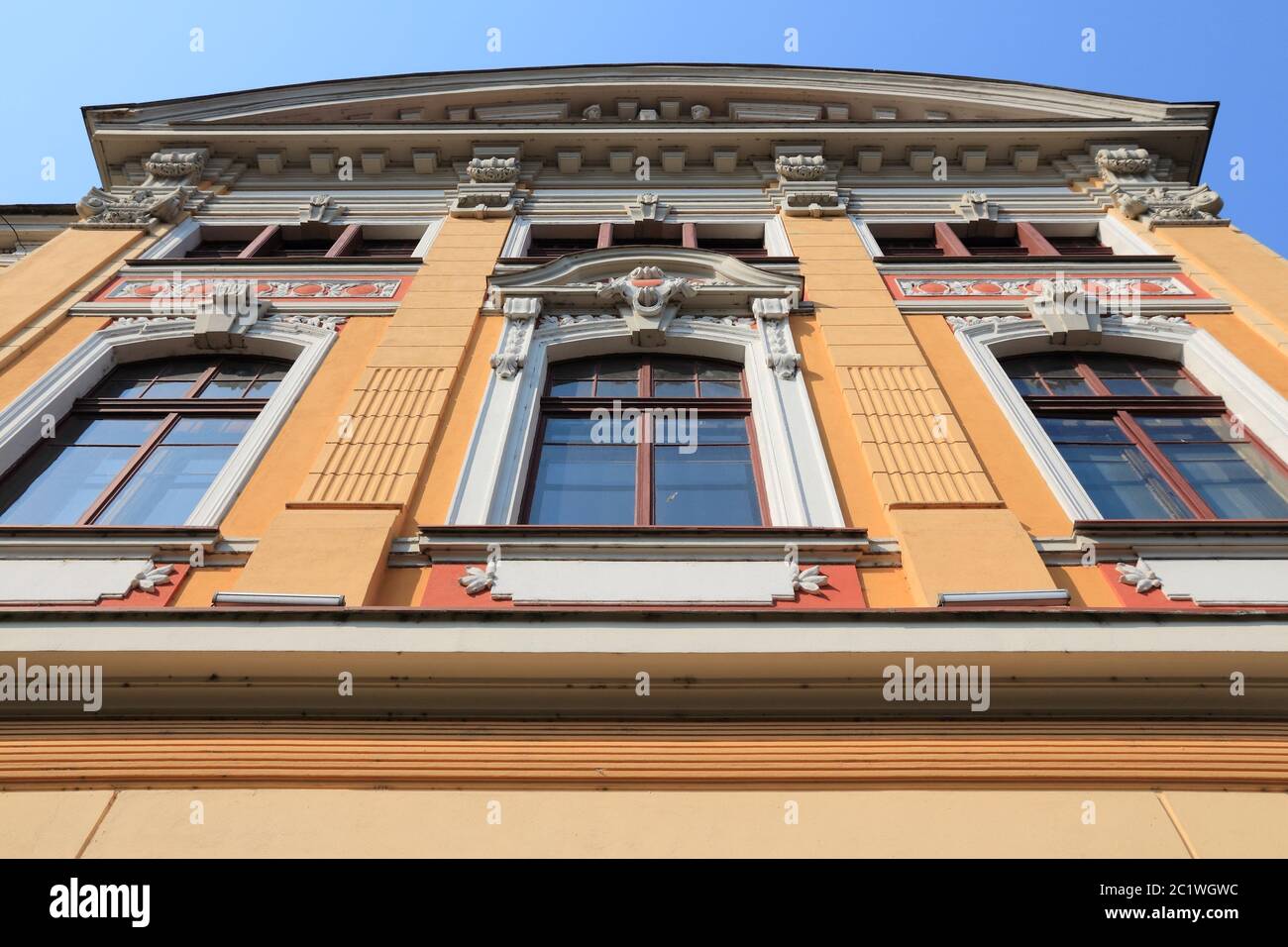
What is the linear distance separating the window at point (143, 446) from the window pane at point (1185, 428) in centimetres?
778

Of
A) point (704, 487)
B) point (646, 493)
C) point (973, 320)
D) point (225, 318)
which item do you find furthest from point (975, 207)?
point (225, 318)

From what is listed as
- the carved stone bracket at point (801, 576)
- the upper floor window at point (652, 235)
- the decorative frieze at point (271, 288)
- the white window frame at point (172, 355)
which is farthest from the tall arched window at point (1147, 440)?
the decorative frieze at point (271, 288)

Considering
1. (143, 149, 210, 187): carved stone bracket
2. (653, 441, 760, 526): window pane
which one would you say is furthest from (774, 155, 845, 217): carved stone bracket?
(143, 149, 210, 187): carved stone bracket

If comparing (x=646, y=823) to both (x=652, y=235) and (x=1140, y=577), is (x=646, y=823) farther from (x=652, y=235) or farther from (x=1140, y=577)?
(x=652, y=235)

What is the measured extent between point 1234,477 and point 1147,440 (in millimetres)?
702

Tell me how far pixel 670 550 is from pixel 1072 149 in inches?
428

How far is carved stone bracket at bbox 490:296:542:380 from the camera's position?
28.6ft

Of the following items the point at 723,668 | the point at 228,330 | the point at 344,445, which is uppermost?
the point at 228,330

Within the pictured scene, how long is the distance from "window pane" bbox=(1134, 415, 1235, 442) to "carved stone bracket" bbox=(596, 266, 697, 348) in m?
4.36

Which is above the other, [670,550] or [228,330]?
[228,330]

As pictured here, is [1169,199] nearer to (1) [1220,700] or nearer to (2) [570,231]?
(2) [570,231]

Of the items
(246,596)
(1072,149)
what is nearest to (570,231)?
(1072,149)
